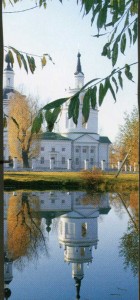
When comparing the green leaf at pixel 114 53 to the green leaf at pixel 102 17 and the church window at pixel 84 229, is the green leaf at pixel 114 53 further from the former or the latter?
the church window at pixel 84 229

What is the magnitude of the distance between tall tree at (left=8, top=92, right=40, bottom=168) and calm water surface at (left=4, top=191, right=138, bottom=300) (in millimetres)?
423

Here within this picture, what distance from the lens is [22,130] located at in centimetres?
110

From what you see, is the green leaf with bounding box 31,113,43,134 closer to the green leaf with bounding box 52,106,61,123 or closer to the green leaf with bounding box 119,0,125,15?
the green leaf with bounding box 52,106,61,123

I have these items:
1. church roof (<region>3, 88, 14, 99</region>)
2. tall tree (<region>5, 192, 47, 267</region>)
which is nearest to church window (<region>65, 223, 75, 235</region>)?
tall tree (<region>5, 192, 47, 267</region>)

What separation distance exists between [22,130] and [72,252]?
1.19 m

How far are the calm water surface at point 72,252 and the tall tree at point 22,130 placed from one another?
16.7 inches

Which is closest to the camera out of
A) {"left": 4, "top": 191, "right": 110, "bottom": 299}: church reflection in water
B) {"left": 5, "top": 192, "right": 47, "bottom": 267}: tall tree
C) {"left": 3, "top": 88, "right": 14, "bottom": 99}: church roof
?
{"left": 3, "top": 88, "right": 14, "bottom": 99}: church roof

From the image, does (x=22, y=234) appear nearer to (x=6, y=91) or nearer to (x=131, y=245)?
(x=131, y=245)

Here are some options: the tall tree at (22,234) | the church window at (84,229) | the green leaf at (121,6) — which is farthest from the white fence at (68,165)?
the church window at (84,229)

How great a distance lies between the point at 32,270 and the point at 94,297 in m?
0.47

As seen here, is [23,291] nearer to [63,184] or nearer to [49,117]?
[63,184]

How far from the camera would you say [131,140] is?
3.47ft

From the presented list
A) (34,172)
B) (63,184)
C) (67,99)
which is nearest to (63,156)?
(63,184)

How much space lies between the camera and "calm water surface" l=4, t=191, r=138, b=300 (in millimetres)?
1688
